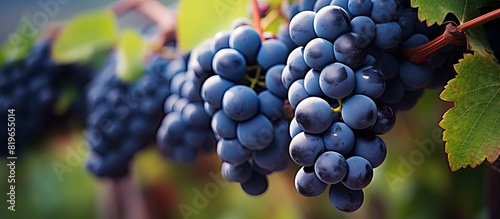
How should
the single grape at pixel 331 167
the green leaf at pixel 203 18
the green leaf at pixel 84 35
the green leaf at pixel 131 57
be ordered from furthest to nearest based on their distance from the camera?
the green leaf at pixel 84 35, the green leaf at pixel 131 57, the green leaf at pixel 203 18, the single grape at pixel 331 167

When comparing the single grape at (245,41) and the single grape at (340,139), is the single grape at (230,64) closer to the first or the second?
the single grape at (245,41)

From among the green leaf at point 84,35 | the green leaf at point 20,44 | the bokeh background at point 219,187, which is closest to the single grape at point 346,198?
the bokeh background at point 219,187

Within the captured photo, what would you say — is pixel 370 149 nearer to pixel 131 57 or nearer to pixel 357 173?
pixel 357 173

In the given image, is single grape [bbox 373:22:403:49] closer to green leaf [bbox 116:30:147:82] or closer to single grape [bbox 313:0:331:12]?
single grape [bbox 313:0:331:12]

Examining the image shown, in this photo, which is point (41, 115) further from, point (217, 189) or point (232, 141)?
point (232, 141)

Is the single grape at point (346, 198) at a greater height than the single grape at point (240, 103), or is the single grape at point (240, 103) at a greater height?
the single grape at point (240, 103)

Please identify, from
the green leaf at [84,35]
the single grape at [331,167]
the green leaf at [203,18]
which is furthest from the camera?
the green leaf at [84,35]

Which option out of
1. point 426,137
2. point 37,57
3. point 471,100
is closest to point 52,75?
point 37,57
